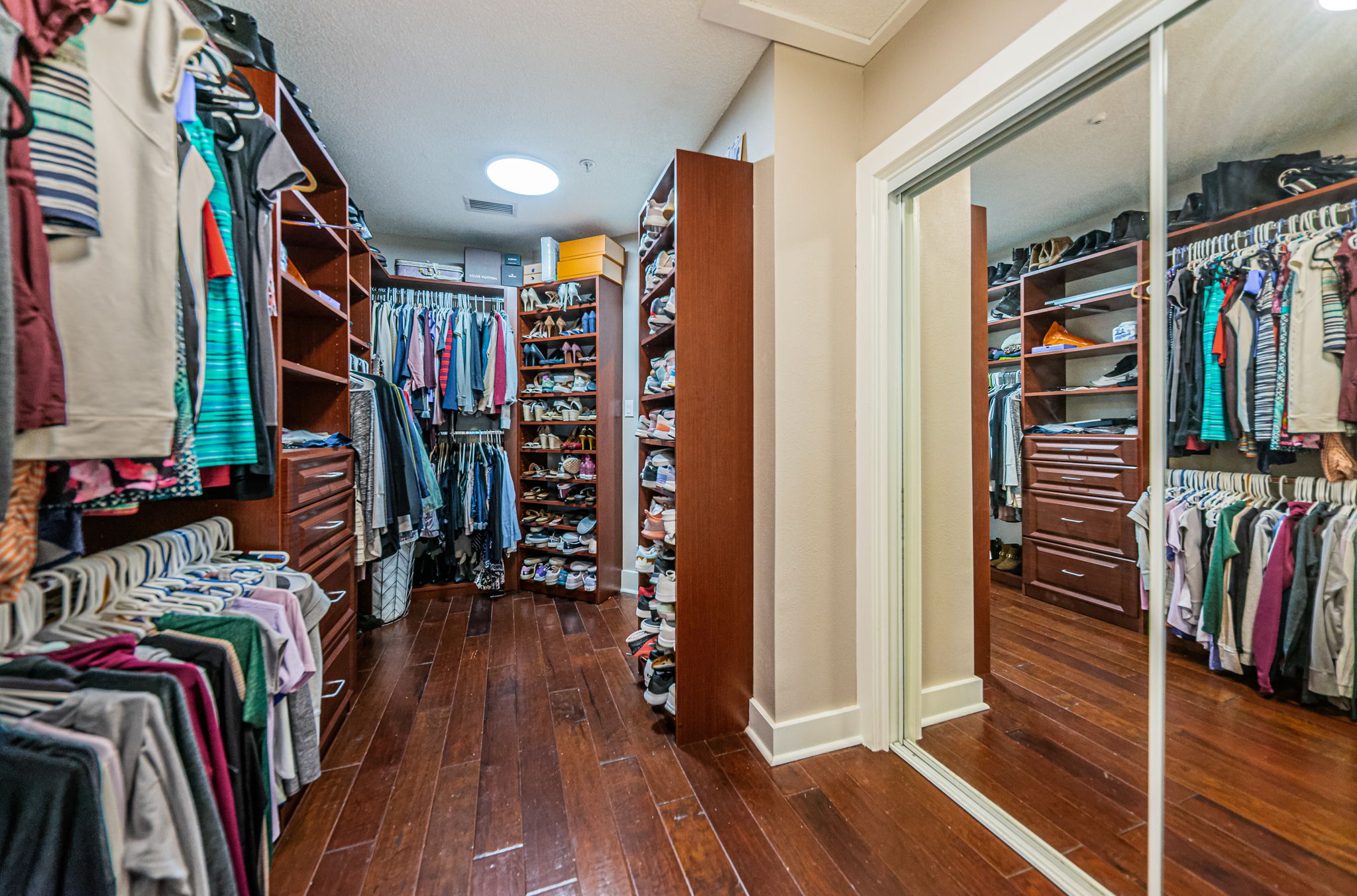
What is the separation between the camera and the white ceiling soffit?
5.01 ft

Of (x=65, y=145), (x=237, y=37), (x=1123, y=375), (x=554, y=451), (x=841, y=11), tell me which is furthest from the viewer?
(x=554, y=451)

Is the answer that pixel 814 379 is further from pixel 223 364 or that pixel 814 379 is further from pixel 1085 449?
pixel 223 364

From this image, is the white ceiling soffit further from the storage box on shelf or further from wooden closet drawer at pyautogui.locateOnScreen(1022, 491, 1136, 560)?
wooden closet drawer at pyautogui.locateOnScreen(1022, 491, 1136, 560)

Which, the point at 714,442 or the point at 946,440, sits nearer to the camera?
the point at 946,440

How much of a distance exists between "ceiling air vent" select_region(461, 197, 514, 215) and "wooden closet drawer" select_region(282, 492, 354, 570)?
189 centimetres

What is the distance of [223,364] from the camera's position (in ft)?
3.37

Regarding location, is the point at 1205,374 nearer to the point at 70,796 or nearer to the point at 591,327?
the point at 70,796

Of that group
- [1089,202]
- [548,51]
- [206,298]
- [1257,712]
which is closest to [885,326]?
[1089,202]

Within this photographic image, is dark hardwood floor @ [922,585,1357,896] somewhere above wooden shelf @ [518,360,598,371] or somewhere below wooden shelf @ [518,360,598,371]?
below

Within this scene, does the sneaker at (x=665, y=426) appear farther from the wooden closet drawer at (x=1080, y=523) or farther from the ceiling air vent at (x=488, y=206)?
the ceiling air vent at (x=488, y=206)

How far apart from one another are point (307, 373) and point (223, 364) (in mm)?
807

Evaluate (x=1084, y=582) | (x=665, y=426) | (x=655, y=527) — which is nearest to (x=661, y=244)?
(x=665, y=426)

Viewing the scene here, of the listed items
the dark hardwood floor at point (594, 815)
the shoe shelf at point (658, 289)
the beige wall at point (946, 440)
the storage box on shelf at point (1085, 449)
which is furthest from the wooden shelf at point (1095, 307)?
the dark hardwood floor at point (594, 815)

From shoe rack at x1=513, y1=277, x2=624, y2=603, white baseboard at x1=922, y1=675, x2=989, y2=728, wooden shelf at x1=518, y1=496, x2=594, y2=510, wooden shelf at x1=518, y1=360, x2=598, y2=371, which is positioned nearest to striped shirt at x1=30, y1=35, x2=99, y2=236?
white baseboard at x1=922, y1=675, x2=989, y2=728
